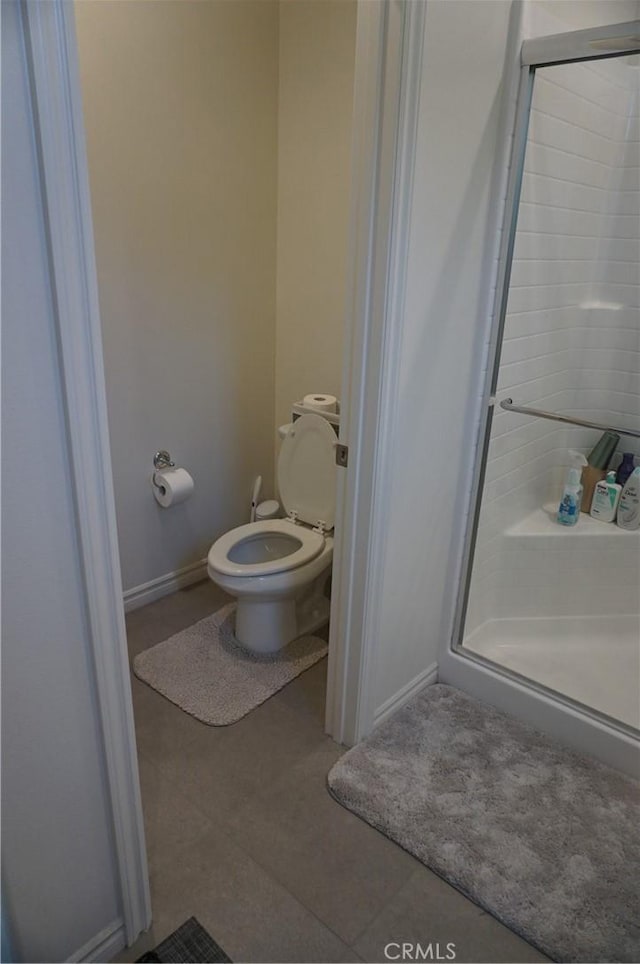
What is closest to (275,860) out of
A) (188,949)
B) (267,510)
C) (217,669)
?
(188,949)

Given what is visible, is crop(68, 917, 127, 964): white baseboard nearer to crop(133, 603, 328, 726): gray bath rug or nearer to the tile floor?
the tile floor

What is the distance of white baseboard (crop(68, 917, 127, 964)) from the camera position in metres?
1.30

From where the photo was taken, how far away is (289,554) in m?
2.47

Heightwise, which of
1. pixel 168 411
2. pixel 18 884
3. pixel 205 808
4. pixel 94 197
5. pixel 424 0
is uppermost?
pixel 424 0

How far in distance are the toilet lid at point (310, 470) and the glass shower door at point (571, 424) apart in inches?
22.0

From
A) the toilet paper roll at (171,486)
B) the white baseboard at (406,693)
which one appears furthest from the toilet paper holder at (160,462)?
the white baseboard at (406,693)

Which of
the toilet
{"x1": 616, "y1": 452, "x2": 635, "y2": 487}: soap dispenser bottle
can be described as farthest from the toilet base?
{"x1": 616, "y1": 452, "x2": 635, "y2": 487}: soap dispenser bottle

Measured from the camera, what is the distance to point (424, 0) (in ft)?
4.50

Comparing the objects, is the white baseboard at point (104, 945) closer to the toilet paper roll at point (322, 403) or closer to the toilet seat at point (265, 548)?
the toilet seat at point (265, 548)

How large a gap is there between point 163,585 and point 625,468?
6.06 feet

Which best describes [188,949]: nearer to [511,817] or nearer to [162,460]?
[511,817]

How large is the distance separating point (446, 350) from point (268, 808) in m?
1.31

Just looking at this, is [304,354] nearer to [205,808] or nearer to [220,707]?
[220,707]

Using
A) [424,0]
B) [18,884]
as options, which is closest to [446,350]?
[424,0]
